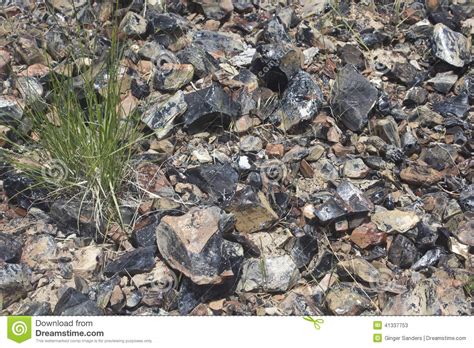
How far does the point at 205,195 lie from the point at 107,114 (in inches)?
21.2

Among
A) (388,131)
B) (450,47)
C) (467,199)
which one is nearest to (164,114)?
(388,131)

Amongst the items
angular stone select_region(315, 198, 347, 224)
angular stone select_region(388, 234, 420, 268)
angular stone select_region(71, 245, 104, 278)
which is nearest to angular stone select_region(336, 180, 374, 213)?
angular stone select_region(315, 198, 347, 224)

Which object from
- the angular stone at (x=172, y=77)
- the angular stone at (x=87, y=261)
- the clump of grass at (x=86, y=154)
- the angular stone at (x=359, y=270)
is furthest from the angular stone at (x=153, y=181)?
the angular stone at (x=359, y=270)

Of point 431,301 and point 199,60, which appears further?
point 199,60

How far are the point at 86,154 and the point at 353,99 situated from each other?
130 centimetres

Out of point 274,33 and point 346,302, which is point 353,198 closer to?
point 346,302

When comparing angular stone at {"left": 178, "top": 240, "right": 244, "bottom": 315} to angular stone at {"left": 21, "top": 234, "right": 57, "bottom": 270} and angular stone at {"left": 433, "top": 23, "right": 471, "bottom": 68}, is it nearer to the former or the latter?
angular stone at {"left": 21, "top": 234, "right": 57, "bottom": 270}

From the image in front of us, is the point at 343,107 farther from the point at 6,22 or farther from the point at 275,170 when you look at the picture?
the point at 6,22

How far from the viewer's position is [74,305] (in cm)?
222

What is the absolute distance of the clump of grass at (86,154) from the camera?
250 centimetres

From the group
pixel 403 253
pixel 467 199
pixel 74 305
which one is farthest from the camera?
Answer: pixel 467 199

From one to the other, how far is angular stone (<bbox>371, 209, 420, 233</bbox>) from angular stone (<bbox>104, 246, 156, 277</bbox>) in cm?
92
